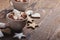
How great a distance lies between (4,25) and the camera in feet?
3.81

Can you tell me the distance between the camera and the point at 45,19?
133 cm

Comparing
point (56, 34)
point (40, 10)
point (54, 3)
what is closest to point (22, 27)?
point (56, 34)

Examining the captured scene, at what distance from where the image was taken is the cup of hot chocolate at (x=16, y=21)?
1087 mm

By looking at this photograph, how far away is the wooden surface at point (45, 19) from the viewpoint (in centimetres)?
114

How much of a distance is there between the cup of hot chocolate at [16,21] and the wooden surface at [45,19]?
2.7 inches

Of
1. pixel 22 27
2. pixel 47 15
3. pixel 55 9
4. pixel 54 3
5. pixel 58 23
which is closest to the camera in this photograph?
pixel 22 27

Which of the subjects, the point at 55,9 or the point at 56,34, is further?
the point at 55,9

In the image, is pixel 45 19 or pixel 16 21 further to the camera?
pixel 45 19

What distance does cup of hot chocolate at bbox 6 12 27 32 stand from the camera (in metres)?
1.09

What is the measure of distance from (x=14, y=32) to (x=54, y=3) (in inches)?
27.0

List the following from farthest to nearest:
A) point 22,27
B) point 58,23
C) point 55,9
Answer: point 55,9 → point 58,23 → point 22,27

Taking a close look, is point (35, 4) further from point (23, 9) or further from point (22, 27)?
point (22, 27)

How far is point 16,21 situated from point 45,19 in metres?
0.34

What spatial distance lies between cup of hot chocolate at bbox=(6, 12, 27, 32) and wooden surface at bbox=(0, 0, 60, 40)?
69 mm
